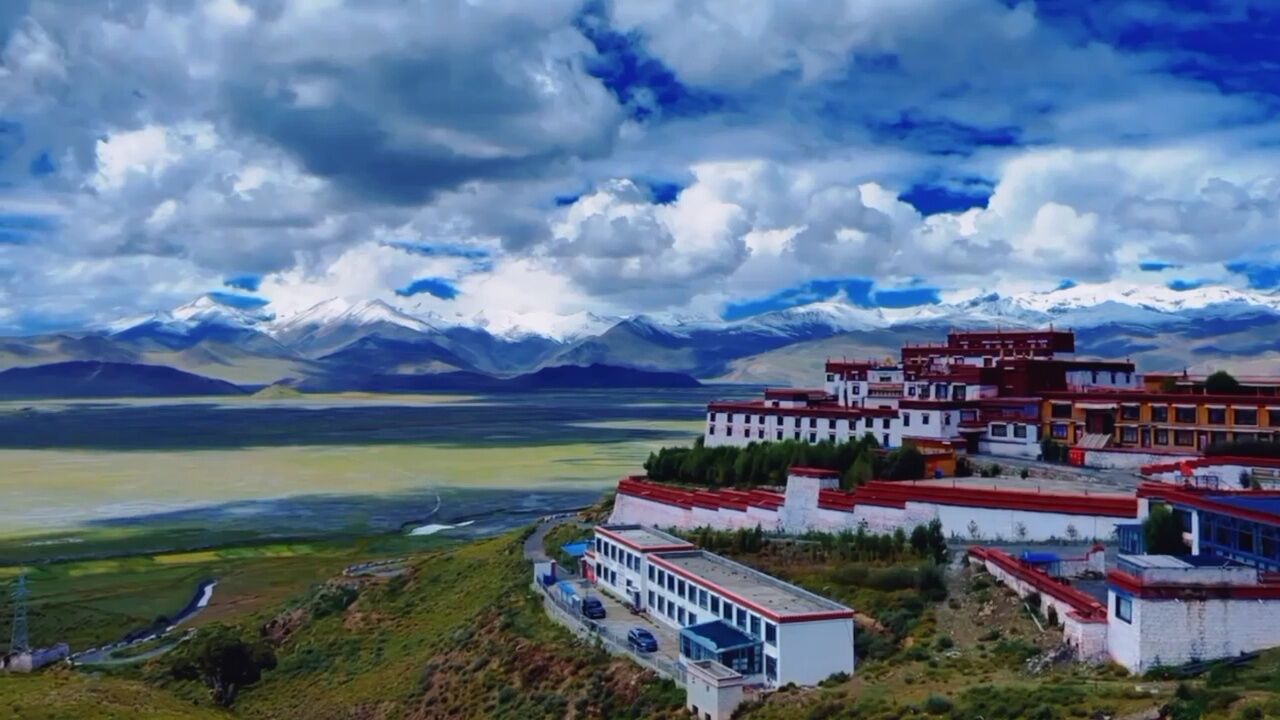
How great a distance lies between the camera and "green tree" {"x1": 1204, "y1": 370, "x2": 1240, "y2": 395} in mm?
46509

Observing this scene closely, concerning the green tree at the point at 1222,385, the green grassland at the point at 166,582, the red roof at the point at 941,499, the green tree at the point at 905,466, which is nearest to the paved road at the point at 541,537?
the red roof at the point at 941,499

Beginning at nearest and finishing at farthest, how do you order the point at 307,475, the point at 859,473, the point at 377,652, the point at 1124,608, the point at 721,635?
the point at 1124,608 < the point at 721,635 < the point at 377,652 < the point at 859,473 < the point at 307,475

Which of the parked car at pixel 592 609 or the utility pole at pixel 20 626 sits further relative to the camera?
the utility pole at pixel 20 626

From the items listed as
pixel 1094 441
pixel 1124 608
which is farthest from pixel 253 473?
pixel 1124 608

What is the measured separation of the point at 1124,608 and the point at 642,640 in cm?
1288

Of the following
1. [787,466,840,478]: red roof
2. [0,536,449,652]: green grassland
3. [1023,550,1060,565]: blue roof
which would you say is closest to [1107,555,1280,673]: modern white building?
[1023,550,1060,565]: blue roof

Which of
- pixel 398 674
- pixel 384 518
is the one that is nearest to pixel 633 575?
pixel 398 674

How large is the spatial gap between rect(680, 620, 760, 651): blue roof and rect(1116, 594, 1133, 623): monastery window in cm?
845

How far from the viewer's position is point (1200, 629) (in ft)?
74.1

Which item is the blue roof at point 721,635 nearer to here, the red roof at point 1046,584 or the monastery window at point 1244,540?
the red roof at point 1046,584

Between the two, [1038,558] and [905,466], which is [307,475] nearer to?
[905,466]

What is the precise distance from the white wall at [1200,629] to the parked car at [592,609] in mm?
16632

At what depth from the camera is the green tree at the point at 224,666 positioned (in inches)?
1487

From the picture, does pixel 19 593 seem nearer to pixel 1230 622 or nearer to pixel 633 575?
pixel 633 575
